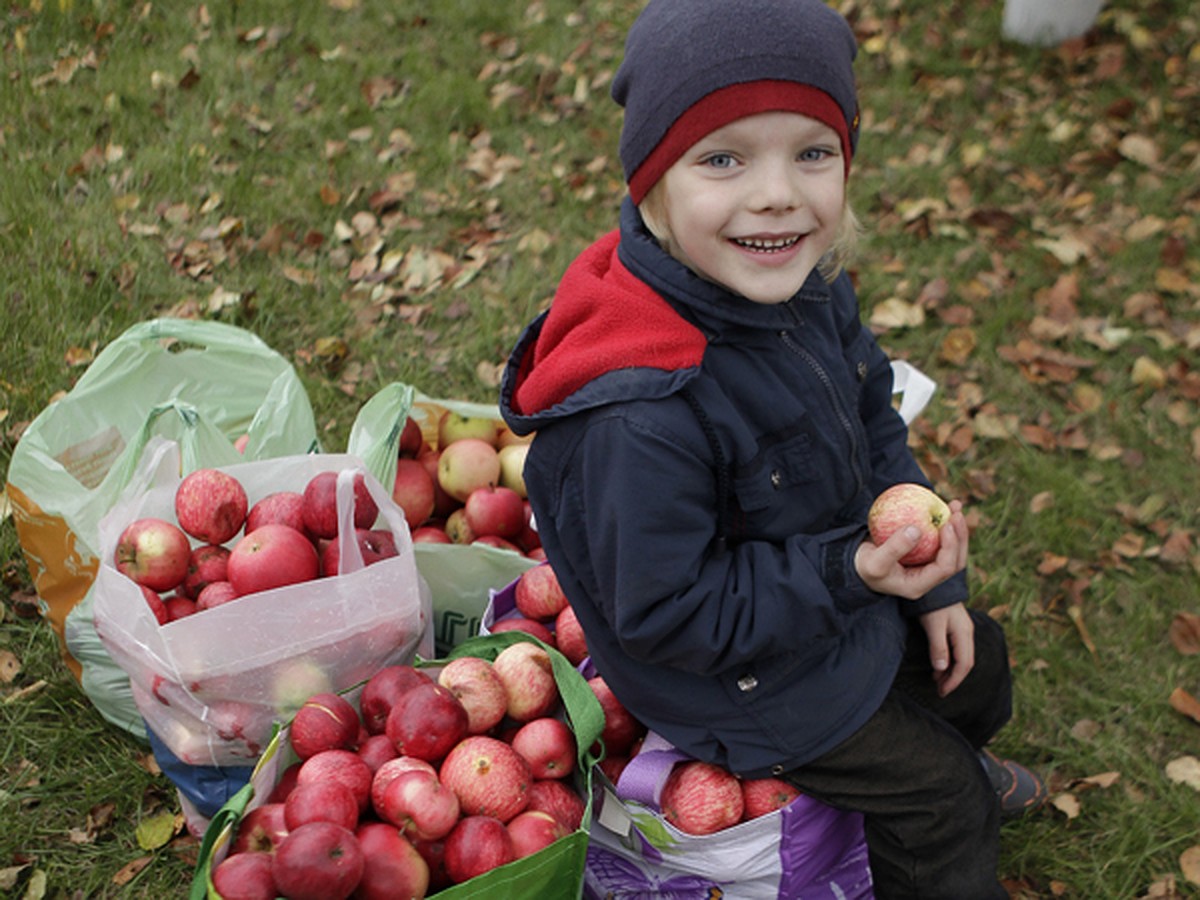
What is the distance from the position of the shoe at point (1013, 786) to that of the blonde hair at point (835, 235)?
118 centimetres

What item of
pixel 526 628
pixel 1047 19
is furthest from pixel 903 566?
pixel 1047 19

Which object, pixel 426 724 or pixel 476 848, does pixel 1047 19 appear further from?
pixel 476 848

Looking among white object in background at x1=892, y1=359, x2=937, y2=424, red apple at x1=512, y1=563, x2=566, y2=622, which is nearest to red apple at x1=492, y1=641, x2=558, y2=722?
red apple at x1=512, y1=563, x2=566, y2=622

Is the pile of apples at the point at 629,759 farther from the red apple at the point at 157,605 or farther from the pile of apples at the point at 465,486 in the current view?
the red apple at the point at 157,605

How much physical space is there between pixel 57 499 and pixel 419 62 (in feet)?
11.8

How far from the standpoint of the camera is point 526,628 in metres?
2.47

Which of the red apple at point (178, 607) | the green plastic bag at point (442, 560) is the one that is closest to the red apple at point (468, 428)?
the green plastic bag at point (442, 560)

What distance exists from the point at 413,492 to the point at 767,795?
1.30 metres

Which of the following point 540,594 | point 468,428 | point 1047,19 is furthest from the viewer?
point 1047,19

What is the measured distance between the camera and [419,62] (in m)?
5.43

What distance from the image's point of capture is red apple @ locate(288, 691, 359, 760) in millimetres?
2057

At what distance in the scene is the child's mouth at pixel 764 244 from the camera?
184 cm

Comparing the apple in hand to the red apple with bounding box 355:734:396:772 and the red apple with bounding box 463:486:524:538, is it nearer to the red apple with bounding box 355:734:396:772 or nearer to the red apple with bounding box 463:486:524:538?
the red apple with bounding box 355:734:396:772

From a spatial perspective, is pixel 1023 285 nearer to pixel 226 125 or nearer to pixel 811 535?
pixel 811 535
